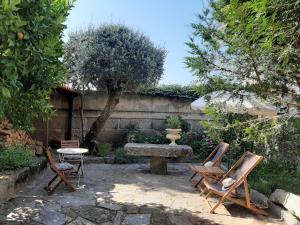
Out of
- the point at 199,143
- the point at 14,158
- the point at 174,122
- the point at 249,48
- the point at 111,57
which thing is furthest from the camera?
the point at 174,122

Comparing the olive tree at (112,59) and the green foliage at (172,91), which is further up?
the olive tree at (112,59)

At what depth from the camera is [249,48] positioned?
4375 millimetres

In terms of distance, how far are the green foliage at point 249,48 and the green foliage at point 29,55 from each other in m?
2.15

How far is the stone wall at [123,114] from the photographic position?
1238 centimetres

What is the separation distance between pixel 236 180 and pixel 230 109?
1.23 meters

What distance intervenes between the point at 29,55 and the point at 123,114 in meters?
9.47

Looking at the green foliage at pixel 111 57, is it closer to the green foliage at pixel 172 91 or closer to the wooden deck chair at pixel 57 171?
the green foliage at pixel 172 91

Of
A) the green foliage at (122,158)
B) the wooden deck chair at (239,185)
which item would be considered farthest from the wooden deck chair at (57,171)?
the green foliage at (122,158)

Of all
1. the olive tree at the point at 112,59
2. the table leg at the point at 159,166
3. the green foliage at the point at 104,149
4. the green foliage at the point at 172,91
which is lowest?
the table leg at the point at 159,166

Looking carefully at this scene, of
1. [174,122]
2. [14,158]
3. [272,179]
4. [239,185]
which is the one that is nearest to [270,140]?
[239,185]

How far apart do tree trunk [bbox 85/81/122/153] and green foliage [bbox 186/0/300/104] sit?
5.44 meters

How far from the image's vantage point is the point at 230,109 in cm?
577

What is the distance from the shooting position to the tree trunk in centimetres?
1116

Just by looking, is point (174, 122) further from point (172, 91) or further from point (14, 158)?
point (14, 158)
